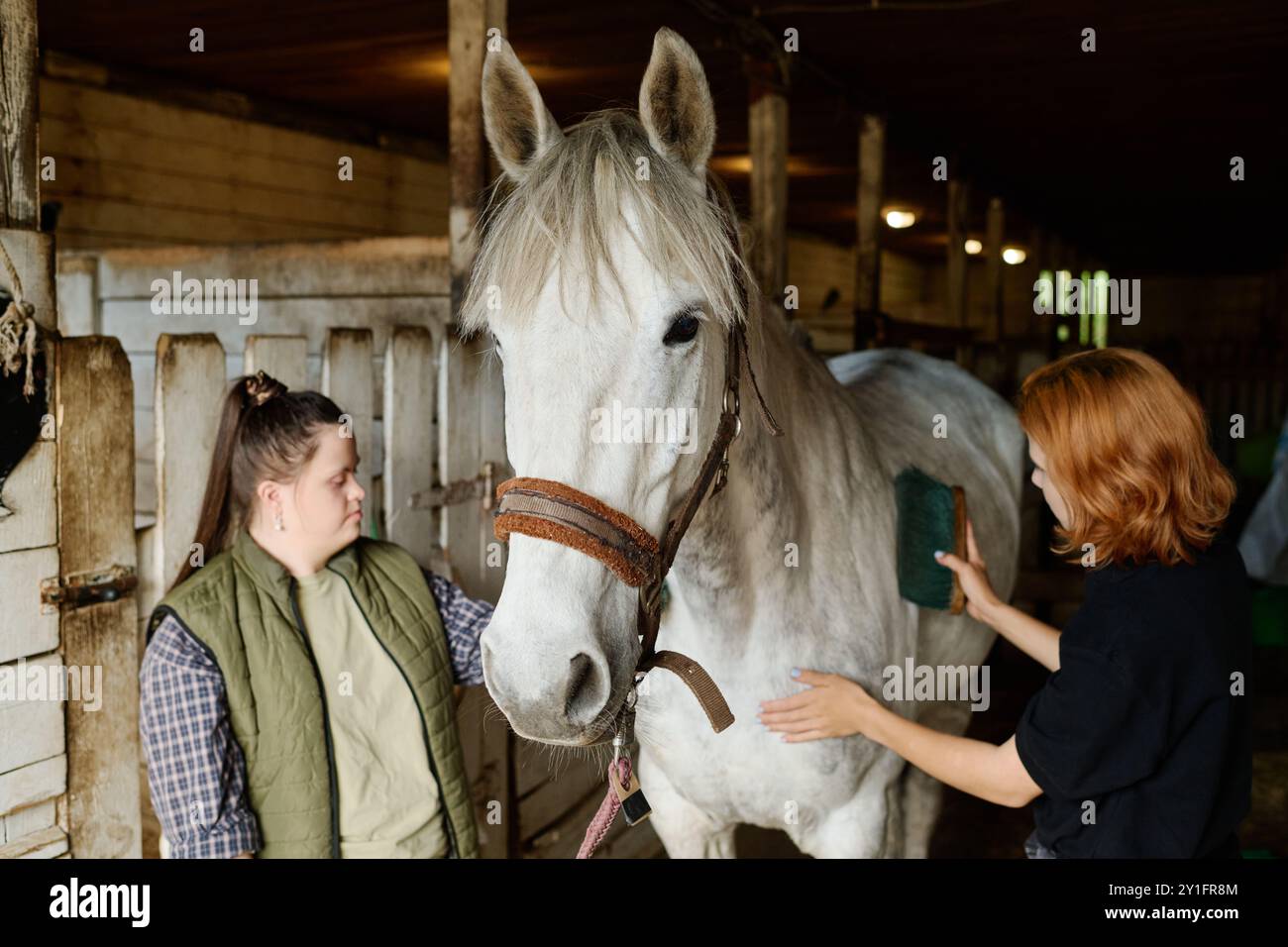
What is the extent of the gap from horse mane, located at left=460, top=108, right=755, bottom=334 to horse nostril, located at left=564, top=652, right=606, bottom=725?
49 cm

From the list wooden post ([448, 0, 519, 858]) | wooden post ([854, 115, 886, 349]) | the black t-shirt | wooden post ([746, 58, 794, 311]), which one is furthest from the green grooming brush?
wooden post ([854, 115, 886, 349])

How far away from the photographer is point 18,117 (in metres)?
1.70

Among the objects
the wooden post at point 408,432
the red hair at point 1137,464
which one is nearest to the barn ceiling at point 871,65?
the wooden post at point 408,432

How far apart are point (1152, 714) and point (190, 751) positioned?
1389 mm

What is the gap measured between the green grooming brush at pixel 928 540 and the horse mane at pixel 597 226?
84 centimetres

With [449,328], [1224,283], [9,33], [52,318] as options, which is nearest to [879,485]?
[449,328]

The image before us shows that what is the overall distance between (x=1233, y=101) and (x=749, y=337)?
7.03 metres

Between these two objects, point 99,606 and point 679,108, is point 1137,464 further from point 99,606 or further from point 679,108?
point 99,606

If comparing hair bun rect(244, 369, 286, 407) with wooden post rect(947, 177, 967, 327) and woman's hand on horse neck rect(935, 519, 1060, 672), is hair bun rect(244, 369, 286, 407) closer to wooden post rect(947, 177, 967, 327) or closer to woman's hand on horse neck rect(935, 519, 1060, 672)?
woman's hand on horse neck rect(935, 519, 1060, 672)

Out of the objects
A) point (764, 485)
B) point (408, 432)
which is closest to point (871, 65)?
point (408, 432)

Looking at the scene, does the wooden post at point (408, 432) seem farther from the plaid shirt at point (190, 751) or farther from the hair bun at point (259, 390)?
the plaid shirt at point (190, 751)

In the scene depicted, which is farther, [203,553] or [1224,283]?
[1224,283]

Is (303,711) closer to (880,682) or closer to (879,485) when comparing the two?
(880,682)

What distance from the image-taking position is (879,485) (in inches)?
89.7
